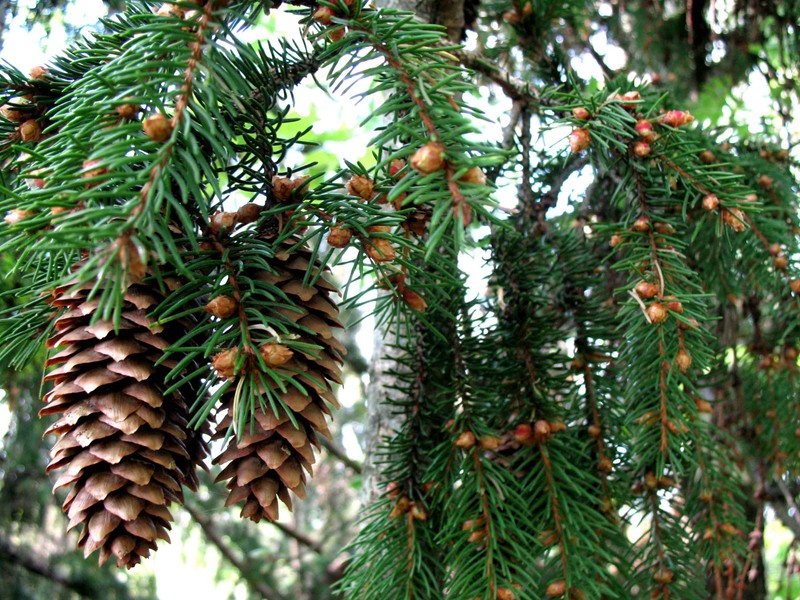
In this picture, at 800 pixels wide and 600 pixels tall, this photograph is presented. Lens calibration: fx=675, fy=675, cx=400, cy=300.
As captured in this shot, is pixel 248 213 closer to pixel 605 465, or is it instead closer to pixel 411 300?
pixel 411 300

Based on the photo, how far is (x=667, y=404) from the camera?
0.87m

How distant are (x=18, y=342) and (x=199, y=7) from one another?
40cm

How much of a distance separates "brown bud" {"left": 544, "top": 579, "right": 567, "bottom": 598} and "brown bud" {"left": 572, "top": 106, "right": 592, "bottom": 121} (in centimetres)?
56

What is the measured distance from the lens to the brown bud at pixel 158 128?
0.52 m

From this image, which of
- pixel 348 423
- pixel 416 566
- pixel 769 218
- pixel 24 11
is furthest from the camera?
pixel 348 423

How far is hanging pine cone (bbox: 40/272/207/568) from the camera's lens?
24.1 inches

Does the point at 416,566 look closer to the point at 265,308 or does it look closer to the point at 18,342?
the point at 265,308

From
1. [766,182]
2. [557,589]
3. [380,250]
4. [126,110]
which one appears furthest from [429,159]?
[766,182]

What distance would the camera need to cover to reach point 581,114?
2.61 ft

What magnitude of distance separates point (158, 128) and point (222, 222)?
0.15 metres

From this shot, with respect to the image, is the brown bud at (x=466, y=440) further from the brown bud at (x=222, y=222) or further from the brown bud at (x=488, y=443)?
the brown bud at (x=222, y=222)

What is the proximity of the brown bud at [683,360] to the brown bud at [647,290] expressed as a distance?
8cm

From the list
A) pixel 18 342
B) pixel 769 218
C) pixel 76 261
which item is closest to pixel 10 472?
pixel 18 342

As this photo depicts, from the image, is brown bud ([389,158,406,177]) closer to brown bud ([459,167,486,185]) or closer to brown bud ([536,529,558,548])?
brown bud ([459,167,486,185])
